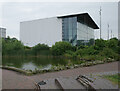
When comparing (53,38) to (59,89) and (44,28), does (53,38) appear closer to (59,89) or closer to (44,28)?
(44,28)

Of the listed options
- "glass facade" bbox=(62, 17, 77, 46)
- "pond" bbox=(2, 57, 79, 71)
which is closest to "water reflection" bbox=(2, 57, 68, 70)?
"pond" bbox=(2, 57, 79, 71)

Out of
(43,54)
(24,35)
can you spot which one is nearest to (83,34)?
(43,54)

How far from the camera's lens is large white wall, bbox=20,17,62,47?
37812mm

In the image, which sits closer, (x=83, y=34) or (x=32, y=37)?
(x=83, y=34)

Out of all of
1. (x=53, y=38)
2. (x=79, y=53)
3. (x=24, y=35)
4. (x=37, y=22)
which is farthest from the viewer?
(x=24, y=35)

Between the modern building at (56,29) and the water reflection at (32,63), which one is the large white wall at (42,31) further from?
the water reflection at (32,63)

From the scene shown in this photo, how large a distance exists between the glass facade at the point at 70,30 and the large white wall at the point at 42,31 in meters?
1.74

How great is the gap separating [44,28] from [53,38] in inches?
214

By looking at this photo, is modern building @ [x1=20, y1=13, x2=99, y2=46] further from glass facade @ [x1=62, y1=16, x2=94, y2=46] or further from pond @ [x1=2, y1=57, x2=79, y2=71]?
pond @ [x1=2, y1=57, x2=79, y2=71]

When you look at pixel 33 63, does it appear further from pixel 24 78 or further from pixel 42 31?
pixel 42 31

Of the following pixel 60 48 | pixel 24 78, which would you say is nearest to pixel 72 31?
pixel 60 48

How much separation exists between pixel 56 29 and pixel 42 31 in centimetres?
603

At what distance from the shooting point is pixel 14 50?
115ft

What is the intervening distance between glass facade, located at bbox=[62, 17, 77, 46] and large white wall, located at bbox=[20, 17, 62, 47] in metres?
Result: 1.74
